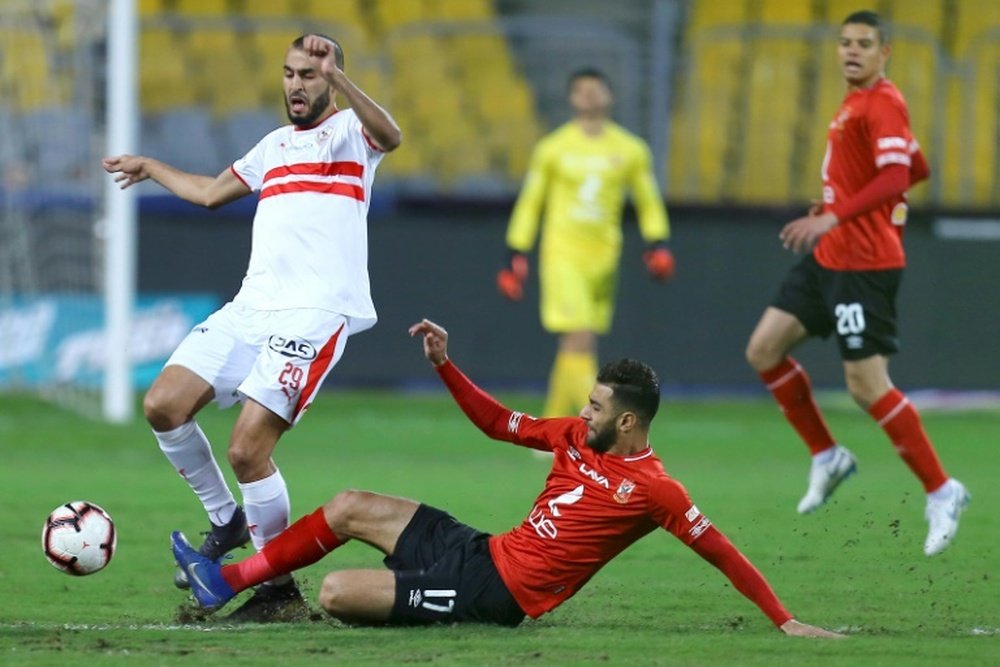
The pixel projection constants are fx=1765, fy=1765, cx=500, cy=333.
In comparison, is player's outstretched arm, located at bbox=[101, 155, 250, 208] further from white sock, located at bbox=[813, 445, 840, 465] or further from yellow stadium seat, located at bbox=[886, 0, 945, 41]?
yellow stadium seat, located at bbox=[886, 0, 945, 41]

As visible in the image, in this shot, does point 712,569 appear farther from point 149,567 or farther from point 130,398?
point 130,398

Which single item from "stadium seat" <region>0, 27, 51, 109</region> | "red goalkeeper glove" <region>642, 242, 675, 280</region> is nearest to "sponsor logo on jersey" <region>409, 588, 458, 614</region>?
"red goalkeeper glove" <region>642, 242, 675, 280</region>

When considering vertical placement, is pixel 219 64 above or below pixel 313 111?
above

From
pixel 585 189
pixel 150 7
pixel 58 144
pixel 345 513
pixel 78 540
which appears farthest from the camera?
pixel 150 7

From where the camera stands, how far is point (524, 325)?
15.5 meters

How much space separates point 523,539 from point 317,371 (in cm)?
102

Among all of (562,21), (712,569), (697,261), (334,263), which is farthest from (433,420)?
(334,263)

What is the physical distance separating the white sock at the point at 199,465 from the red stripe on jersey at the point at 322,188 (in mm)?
939

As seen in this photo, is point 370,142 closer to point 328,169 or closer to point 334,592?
point 328,169

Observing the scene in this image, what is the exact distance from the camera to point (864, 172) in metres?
8.29

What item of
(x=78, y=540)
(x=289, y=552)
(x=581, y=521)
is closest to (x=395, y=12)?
(x=78, y=540)

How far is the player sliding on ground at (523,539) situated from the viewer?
232 inches

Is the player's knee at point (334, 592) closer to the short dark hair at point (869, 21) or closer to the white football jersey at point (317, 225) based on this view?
the white football jersey at point (317, 225)

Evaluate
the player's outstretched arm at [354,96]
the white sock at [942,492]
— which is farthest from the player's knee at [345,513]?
the white sock at [942,492]
